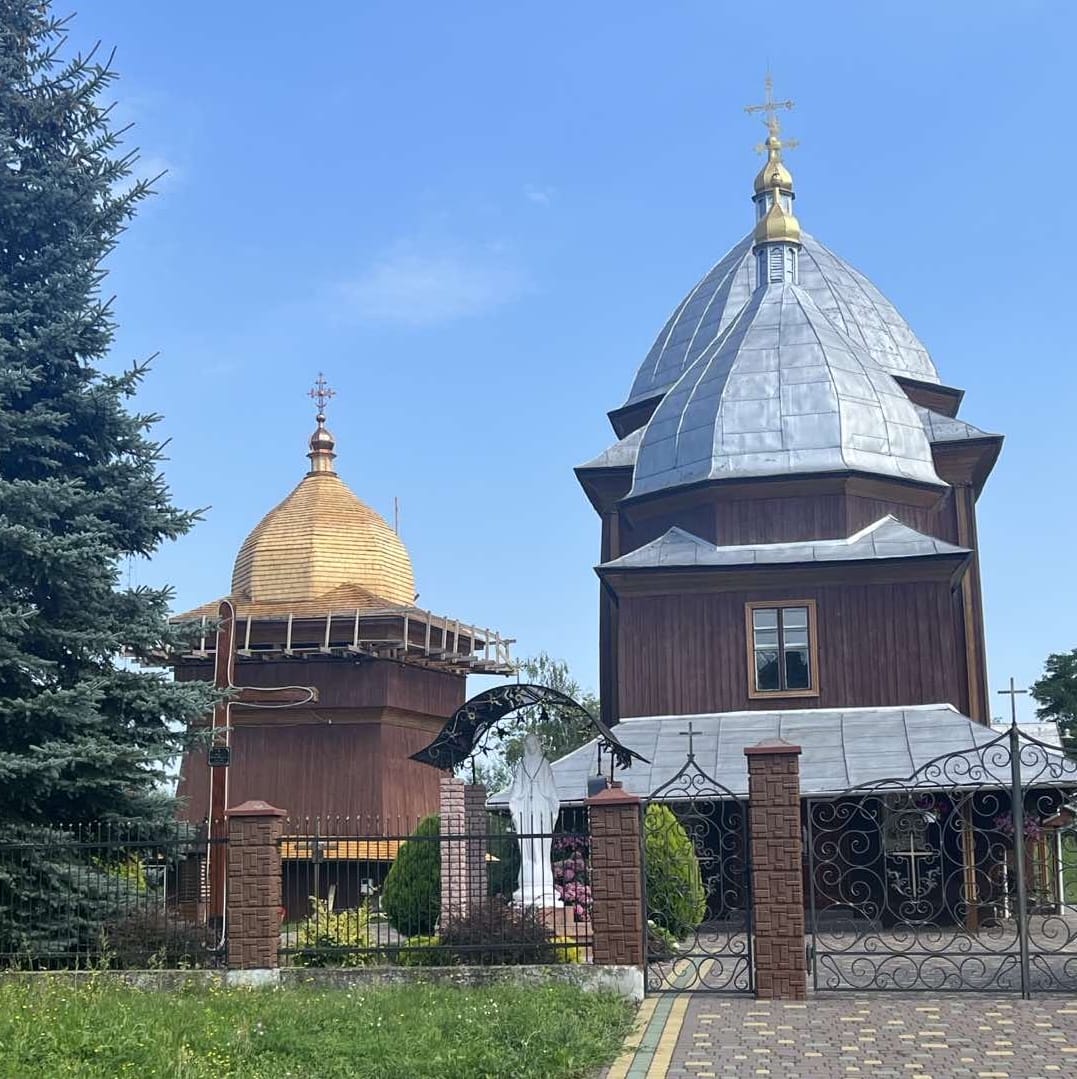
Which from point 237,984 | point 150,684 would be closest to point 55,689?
point 150,684

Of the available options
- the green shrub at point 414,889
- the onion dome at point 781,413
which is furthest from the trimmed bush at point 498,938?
the onion dome at point 781,413

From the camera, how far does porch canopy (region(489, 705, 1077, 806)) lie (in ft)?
62.6

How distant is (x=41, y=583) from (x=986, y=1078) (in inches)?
387

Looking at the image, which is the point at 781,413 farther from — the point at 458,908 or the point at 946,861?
the point at 458,908

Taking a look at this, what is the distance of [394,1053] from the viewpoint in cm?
930

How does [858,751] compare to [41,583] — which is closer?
[41,583]

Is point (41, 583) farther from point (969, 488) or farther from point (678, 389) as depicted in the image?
point (969, 488)

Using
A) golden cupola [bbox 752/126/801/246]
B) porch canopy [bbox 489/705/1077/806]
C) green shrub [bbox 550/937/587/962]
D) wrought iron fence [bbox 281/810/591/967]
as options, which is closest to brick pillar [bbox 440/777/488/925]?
wrought iron fence [bbox 281/810/591/967]

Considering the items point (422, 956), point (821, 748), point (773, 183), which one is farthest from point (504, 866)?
point (773, 183)

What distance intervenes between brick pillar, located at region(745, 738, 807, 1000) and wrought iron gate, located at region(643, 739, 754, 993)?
0.18 m

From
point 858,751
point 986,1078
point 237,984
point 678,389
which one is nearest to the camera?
point 986,1078

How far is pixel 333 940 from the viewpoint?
13859mm

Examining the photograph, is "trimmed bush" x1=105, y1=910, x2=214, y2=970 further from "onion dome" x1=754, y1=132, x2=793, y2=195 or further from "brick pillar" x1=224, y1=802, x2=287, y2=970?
"onion dome" x1=754, y1=132, x2=793, y2=195

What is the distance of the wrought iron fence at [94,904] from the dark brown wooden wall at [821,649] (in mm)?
9584
